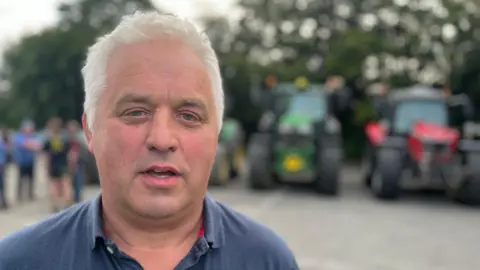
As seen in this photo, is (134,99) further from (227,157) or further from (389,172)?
(227,157)

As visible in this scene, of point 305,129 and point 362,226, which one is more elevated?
point 305,129

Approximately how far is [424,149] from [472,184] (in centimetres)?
122

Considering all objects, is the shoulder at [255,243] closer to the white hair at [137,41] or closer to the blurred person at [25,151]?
the white hair at [137,41]

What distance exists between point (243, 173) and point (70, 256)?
18177 mm

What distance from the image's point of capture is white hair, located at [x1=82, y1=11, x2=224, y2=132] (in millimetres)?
1373

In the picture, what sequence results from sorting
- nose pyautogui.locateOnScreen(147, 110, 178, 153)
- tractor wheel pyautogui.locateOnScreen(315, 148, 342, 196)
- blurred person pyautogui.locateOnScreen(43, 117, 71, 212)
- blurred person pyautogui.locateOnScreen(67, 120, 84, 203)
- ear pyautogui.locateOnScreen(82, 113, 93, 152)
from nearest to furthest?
nose pyautogui.locateOnScreen(147, 110, 178, 153) < ear pyautogui.locateOnScreen(82, 113, 93, 152) < blurred person pyautogui.locateOnScreen(43, 117, 71, 212) < blurred person pyautogui.locateOnScreen(67, 120, 84, 203) < tractor wheel pyautogui.locateOnScreen(315, 148, 342, 196)

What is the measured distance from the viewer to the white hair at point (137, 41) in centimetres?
137

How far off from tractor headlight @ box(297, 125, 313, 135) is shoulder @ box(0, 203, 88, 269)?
39.4ft

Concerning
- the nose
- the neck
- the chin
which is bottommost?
the neck

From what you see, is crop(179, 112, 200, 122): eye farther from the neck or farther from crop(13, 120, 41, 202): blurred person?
crop(13, 120, 41, 202): blurred person

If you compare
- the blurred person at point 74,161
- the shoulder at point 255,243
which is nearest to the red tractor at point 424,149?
the blurred person at point 74,161

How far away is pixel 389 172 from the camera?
12.1 m

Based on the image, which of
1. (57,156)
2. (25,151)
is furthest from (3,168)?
(57,156)

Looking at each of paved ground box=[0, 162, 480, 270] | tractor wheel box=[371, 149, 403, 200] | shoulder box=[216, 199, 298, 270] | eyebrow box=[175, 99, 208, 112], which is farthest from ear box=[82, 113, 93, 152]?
tractor wheel box=[371, 149, 403, 200]
